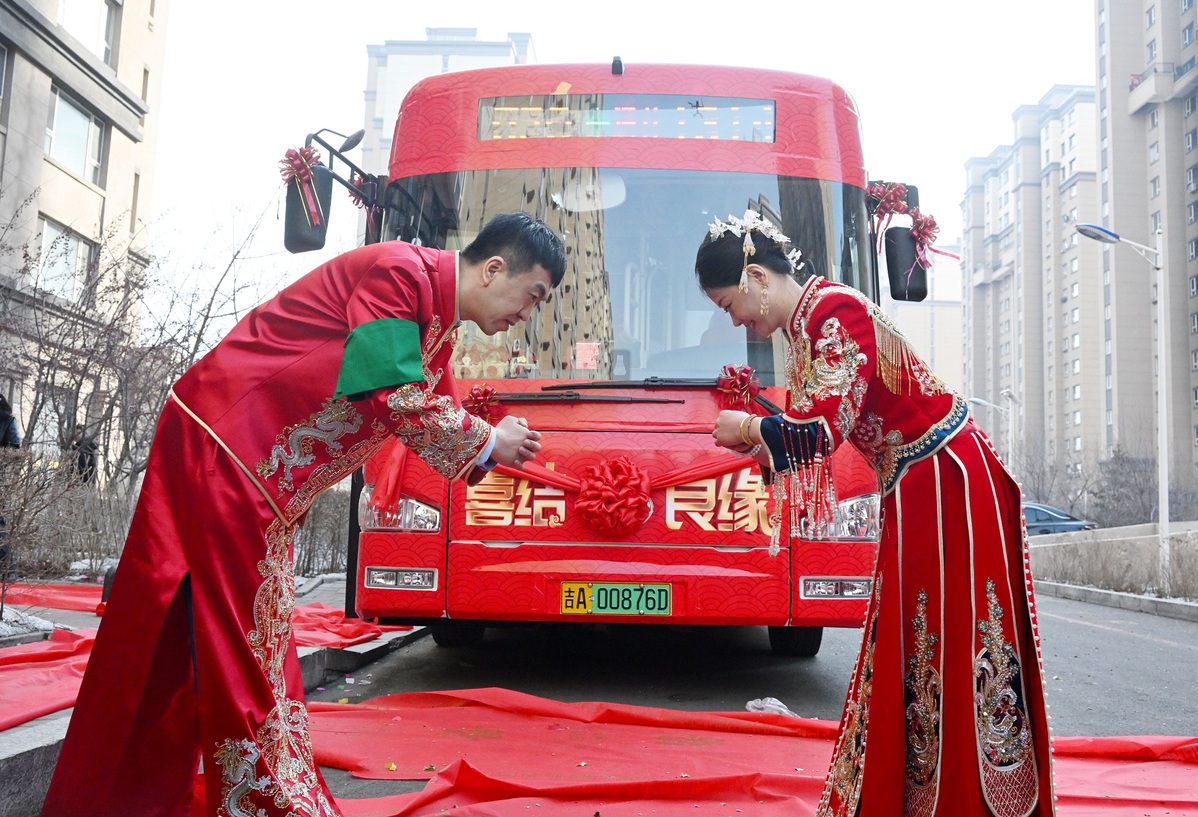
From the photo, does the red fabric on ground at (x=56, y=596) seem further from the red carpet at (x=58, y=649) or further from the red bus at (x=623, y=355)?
the red bus at (x=623, y=355)

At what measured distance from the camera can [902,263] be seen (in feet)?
19.9

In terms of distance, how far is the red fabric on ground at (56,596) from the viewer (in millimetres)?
7848

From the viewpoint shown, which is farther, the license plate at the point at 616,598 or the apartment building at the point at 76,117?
the apartment building at the point at 76,117

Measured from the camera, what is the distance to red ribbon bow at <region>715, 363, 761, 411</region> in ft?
17.7

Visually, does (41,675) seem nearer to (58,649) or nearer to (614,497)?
(58,649)

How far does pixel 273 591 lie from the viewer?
2713 millimetres

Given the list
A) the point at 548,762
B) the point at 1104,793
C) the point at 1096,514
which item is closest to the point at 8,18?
the point at 548,762

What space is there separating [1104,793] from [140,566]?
3246 mm

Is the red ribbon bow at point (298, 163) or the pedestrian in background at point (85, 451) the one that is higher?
the red ribbon bow at point (298, 163)

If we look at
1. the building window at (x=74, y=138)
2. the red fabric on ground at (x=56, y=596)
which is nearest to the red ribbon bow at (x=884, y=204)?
the red fabric on ground at (x=56, y=596)

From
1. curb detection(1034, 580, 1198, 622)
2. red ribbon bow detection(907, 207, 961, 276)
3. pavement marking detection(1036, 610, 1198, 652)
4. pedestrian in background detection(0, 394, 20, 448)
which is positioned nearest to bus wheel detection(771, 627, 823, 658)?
red ribbon bow detection(907, 207, 961, 276)

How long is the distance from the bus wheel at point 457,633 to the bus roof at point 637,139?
272cm

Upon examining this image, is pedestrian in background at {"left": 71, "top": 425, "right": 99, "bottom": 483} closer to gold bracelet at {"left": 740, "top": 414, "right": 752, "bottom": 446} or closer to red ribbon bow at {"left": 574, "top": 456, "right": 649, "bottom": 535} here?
red ribbon bow at {"left": 574, "top": 456, "right": 649, "bottom": 535}

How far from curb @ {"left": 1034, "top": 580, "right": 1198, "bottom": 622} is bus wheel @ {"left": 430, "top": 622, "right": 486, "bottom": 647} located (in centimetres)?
898
